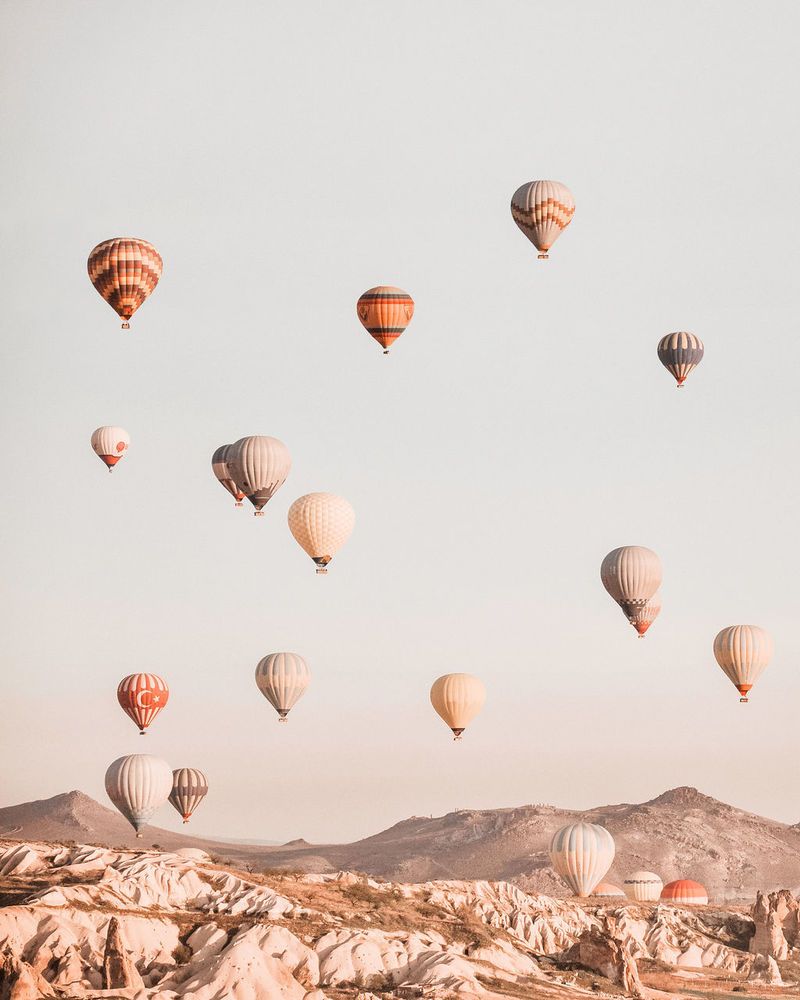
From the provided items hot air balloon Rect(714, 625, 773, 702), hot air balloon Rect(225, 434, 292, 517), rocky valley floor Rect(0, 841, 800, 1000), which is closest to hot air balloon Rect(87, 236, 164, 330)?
hot air balloon Rect(225, 434, 292, 517)

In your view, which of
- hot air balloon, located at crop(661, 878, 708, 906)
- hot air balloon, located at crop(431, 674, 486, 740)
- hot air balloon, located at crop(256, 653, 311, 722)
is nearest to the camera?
hot air balloon, located at crop(256, 653, 311, 722)

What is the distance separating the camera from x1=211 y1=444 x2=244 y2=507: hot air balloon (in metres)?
96.9

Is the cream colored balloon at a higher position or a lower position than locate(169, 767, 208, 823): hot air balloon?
higher

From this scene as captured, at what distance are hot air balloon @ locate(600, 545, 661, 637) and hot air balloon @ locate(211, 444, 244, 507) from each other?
79.0ft

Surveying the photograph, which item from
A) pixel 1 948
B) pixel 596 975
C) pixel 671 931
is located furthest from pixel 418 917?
pixel 671 931

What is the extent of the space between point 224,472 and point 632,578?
87.8ft

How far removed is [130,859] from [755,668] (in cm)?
4357

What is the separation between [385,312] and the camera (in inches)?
3563

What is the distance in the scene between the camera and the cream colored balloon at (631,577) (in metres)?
98.0

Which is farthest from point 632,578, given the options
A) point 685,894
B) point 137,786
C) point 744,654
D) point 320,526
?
point 685,894

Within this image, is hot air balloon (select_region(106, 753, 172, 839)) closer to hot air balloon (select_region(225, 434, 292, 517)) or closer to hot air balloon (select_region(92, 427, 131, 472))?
hot air balloon (select_region(225, 434, 292, 517))

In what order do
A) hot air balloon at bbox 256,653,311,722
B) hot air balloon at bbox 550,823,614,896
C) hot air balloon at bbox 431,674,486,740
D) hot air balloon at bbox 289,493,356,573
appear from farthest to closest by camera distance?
hot air balloon at bbox 550,823,614,896, hot air balloon at bbox 431,674,486,740, hot air balloon at bbox 256,653,311,722, hot air balloon at bbox 289,493,356,573

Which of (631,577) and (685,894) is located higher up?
(631,577)

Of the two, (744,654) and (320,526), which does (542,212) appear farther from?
(744,654)
